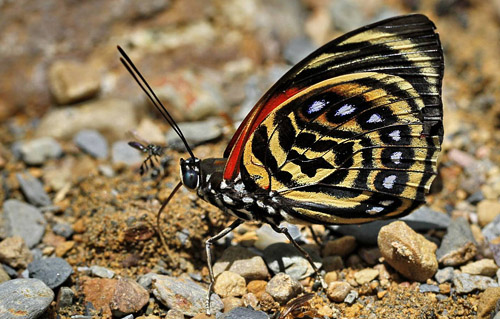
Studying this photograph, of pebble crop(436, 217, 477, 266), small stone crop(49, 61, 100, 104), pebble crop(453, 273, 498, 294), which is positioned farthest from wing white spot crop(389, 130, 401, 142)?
small stone crop(49, 61, 100, 104)

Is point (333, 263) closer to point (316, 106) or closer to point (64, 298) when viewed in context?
point (316, 106)

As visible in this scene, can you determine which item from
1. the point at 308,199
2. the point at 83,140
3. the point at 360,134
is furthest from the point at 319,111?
the point at 83,140

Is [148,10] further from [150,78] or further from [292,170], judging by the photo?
[292,170]

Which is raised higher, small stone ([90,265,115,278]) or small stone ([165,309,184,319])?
small stone ([90,265,115,278])

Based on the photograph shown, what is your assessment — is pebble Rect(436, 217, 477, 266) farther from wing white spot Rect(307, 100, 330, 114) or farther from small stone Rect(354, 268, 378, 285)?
wing white spot Rect(307, 100, 330, 114)

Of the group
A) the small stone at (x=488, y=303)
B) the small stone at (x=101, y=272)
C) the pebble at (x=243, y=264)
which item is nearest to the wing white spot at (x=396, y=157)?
the small stone at (x=488, y=303)

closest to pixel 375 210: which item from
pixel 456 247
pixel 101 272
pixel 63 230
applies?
pixel 456 247

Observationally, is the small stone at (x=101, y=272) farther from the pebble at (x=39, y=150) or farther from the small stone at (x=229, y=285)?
the pebble at (x=39, y=150)
